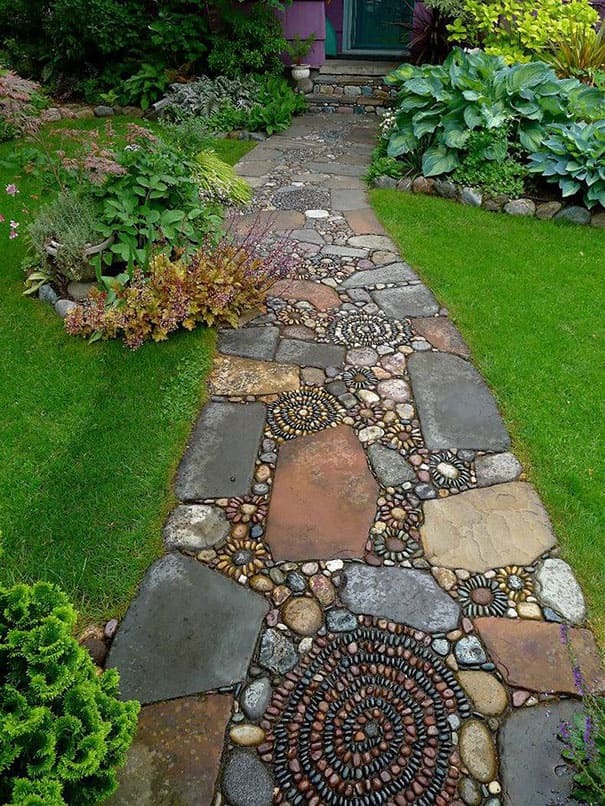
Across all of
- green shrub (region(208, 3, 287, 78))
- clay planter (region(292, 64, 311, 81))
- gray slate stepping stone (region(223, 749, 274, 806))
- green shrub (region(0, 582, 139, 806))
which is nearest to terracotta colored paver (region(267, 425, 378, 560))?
gray slate stepping stone (region(223, 749, 274, 806))

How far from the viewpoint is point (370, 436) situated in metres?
2.87

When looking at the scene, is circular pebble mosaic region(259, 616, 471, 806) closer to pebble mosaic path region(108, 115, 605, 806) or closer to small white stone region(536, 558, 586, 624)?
pebble mosaic path region(108, 115, 605, 806)

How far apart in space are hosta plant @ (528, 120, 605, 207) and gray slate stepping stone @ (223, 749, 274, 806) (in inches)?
185

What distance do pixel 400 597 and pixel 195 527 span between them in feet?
2.74

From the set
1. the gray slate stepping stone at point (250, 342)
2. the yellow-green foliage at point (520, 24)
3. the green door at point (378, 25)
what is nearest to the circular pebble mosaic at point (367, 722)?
the gray slate stepping stone at point (250, 342)

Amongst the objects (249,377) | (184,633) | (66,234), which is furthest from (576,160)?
(184,633)

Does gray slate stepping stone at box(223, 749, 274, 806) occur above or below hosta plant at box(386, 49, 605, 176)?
below

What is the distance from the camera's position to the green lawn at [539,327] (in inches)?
99.5

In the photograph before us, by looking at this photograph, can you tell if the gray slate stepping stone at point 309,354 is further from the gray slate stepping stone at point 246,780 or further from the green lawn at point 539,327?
the gray slate stepping stone at point 246,780

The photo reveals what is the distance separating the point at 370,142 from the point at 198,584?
6299 millimetres

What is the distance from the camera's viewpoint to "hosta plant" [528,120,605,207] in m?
4.82

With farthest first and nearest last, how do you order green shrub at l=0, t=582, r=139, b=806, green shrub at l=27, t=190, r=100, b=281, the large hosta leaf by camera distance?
the large hosta leaf < green shrub at l=27, t=190, r=100, b=281 < green shrub at l=0, t=582, r=139, b=806

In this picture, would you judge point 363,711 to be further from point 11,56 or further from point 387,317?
point 11,56

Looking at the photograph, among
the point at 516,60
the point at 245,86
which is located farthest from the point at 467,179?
the point at 245,86
